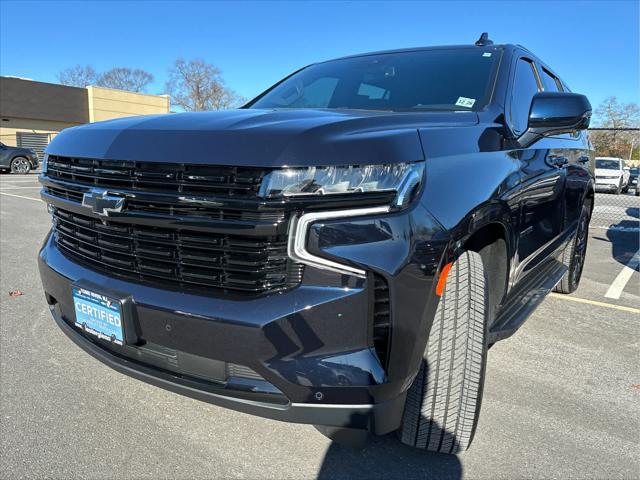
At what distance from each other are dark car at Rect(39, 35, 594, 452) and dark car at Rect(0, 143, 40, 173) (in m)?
21.6

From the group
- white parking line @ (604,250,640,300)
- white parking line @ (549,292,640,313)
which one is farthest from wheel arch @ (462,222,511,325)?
white parking line @ (604,250,640,300)

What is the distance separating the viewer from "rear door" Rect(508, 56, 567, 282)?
2.60 m

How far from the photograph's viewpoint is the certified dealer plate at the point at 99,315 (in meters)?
1.85

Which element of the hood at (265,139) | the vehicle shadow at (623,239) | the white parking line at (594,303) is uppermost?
the hood at (265,139)

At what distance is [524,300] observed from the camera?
9.32ft

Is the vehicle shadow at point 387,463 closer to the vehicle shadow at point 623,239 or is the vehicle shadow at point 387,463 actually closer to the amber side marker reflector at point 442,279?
the amber side marker reflector at point 442,279

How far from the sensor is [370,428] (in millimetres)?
1618

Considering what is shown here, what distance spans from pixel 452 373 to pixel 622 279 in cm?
434

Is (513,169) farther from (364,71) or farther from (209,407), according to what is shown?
(209,407)

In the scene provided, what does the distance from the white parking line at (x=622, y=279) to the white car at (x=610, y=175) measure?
1524 centimetres

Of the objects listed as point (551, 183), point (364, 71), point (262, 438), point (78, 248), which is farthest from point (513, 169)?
point (78, 248)

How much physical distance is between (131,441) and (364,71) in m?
2.50

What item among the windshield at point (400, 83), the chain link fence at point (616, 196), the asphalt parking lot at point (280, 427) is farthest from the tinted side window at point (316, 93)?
the chain link fence at point (616, 196)

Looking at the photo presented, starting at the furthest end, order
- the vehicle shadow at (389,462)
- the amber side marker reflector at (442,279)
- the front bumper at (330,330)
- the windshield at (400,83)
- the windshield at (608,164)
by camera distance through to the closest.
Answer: the windshield at (608,164) < the windshield at (400,83) < the vehicle shadow at (389,462) < the amber side marker reflector at (442,279) < the front bumper at (330,330)
